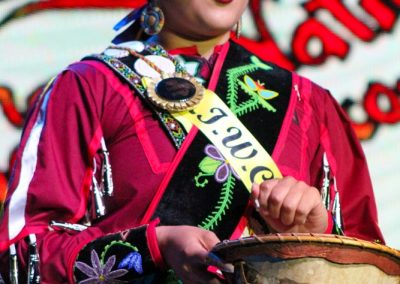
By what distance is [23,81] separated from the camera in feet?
13.1

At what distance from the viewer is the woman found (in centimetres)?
293

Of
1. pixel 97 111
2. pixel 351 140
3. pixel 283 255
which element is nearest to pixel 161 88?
pixel 97 111

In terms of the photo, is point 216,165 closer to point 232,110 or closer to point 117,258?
point 232,110

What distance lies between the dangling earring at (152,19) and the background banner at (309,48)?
2.16ft

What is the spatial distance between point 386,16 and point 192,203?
1422 mm

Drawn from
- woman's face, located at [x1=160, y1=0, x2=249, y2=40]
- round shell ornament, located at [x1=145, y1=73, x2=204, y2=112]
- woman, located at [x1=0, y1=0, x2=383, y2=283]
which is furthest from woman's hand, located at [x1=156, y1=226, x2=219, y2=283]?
woman's face, located at [x1=160, y1=0, x2=249, y2=40]

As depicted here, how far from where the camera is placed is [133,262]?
2.91 m

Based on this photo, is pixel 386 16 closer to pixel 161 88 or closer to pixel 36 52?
pixel 36 52

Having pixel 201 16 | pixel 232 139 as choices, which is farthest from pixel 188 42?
pixel 232 139

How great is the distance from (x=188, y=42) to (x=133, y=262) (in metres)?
0.63

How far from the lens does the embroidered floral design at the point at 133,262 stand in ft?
9.52

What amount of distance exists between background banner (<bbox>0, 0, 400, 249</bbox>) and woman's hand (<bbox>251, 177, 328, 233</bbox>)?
128cm

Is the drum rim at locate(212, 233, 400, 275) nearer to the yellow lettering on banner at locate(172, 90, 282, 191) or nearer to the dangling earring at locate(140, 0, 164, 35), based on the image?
the yellow lettering on banner at locate(172, 90, 282, 191)

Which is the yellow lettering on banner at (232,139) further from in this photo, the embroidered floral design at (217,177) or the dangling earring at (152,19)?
the dangling earring at (152,19)
